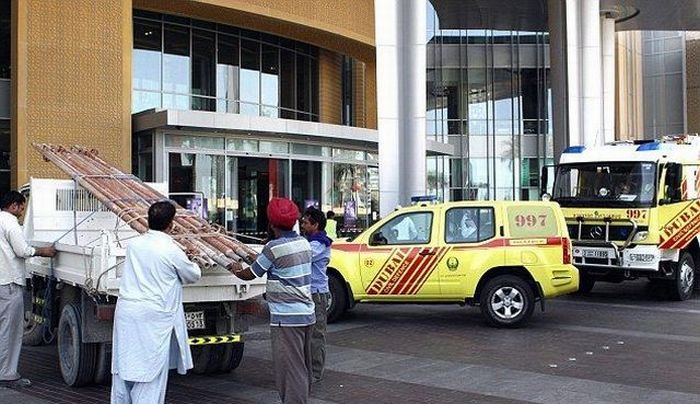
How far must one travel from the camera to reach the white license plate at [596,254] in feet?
44.2

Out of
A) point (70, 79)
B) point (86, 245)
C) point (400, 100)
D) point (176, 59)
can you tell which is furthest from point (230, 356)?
point (176, 59)

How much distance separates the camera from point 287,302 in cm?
601

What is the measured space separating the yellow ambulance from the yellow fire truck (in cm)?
279

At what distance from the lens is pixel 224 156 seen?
69.2 feet

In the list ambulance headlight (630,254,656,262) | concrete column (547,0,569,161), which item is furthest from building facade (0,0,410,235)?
ambulance headlight (630,254,656,262)

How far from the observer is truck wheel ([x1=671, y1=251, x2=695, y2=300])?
1392cm

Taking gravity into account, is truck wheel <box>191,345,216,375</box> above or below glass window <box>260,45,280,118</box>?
below

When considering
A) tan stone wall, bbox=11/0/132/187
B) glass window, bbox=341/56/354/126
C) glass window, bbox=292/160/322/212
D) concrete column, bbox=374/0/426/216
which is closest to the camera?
concrete column, bbox=374/0/426/216

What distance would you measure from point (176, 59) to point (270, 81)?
3.71 meters

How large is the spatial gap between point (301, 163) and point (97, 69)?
6.65m

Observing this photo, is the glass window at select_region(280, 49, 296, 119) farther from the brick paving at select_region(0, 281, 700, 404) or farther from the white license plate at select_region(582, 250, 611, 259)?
the brick paving at select_region(0, 281, 700, 404)

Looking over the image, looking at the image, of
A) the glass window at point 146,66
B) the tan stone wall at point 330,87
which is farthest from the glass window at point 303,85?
the glass window at point 146,66

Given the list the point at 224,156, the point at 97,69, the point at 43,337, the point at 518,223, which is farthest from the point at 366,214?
the point at 43,337

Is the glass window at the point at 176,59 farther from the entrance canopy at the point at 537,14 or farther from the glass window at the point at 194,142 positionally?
the entrance canopy at the point at 537,14
